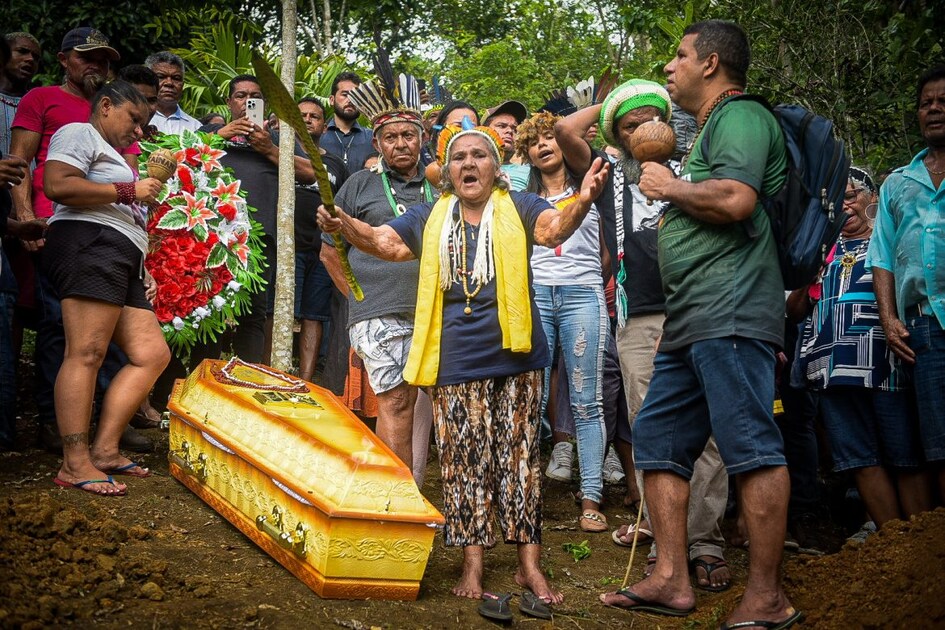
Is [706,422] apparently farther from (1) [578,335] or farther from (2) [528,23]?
(2) [528,23]

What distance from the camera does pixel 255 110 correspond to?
659 cm

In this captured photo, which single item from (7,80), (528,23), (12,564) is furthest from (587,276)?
(528,23)

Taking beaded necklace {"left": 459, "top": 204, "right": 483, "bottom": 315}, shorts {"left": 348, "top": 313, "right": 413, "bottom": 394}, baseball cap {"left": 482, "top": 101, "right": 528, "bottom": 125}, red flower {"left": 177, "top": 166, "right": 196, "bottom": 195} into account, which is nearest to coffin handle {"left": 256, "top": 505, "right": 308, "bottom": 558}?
shorts {"left": 348, "top": 313, "right": 413, "bottom": 394}

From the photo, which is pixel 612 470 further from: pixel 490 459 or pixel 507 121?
pixel 507 121

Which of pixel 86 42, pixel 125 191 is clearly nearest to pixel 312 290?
pixel 86 42

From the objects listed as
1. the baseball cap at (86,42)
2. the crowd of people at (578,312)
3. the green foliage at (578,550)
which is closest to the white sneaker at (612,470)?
the crowd of people at (578,312)

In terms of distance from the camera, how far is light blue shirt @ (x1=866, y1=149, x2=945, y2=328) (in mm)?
4461

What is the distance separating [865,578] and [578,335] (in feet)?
7.08

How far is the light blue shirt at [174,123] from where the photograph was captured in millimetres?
6773

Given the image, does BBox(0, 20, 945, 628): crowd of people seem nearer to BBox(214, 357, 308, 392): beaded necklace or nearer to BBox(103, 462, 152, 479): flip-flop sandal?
BBox(103, 462, 152, 479): flip-flop sandal

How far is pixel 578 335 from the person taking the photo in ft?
17.7

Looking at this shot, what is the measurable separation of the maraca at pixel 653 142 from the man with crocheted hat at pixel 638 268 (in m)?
0.65

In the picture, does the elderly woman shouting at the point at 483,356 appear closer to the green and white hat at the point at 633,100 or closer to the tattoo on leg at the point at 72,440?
the green and white hat at the point at 633,100

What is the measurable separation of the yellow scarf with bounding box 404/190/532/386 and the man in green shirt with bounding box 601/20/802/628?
0.62m
